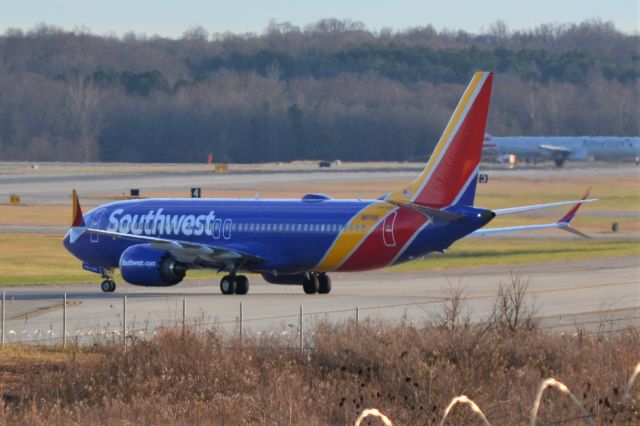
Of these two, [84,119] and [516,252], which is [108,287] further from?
[84,119]

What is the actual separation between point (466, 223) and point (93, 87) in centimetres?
14210

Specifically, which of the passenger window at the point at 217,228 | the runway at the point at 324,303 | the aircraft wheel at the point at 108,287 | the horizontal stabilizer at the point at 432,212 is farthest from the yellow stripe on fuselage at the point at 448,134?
the aircraft wheel at the point at 108,287

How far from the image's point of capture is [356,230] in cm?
4353

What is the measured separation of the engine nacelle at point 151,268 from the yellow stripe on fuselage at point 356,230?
5.01 m

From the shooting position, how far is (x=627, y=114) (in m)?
159

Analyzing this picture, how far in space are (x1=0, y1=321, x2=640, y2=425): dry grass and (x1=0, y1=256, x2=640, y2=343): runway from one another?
529 centimetres

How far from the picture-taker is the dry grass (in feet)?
68.4

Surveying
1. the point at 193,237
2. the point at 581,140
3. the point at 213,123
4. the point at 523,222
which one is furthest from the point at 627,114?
the point at 193,237

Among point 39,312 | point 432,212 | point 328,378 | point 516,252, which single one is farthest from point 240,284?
point 516,252

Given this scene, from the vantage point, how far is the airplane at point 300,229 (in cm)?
4216

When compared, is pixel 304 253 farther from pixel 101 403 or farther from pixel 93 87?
pixel 93 87

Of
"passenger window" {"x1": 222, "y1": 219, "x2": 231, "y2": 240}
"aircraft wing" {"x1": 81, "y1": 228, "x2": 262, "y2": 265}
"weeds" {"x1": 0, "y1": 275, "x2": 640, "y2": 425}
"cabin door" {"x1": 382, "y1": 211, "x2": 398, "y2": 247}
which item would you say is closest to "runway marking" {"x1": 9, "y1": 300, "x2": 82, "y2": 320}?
"aircraft wing" {"x1": 81, "y1": 228, "x2": 262, "y2": 265}

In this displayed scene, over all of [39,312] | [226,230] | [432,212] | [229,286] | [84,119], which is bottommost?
[39,312]

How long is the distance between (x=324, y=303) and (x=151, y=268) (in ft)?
19.9
